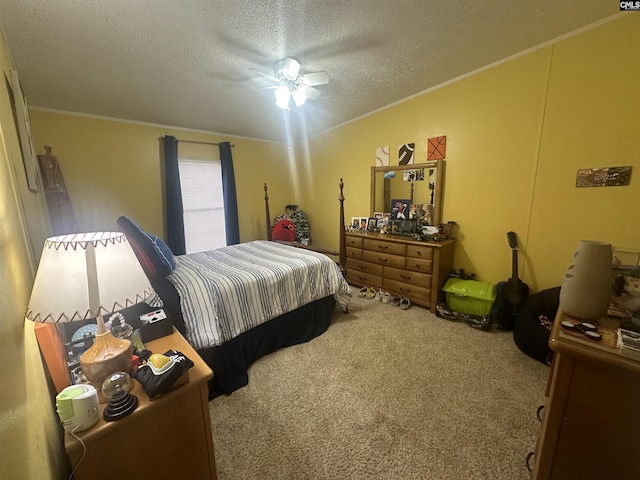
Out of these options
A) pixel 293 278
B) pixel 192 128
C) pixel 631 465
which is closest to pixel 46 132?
pixel 192 128

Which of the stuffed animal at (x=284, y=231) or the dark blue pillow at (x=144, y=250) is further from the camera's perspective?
the stuffed animal at (x=284, y=231)

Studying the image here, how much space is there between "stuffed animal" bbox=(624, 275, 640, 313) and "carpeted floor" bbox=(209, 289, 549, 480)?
2.90 ft

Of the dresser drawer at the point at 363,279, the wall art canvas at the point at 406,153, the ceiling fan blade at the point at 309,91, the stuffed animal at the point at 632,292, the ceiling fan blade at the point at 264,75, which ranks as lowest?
the dresser drawer at the point at 363,279

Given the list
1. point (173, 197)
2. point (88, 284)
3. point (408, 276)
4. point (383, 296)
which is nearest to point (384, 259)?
point (408, 276)

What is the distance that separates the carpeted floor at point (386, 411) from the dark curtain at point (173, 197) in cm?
252

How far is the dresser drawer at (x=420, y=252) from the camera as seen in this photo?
2674 millimetres

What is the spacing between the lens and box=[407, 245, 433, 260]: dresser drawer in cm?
267

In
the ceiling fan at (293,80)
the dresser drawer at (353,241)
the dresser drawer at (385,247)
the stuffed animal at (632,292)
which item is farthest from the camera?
the dresser drawer at (353,241)

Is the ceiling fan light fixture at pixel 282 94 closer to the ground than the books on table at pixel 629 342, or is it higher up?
higher up

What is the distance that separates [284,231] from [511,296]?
3.17m

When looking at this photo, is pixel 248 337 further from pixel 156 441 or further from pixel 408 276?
pixel 408 276

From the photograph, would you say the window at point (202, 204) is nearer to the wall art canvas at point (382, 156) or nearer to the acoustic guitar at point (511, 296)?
the wall art canvas at point (382, 156)

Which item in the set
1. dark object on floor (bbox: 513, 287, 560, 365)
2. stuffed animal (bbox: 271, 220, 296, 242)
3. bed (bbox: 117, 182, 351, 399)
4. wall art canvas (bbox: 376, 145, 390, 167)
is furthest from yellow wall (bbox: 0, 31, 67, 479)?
stuffed animal (bbox: 271, 220, 296, 242)

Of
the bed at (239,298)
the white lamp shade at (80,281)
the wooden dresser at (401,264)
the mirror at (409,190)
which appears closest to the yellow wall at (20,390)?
the white lamp shade at (80,281)
